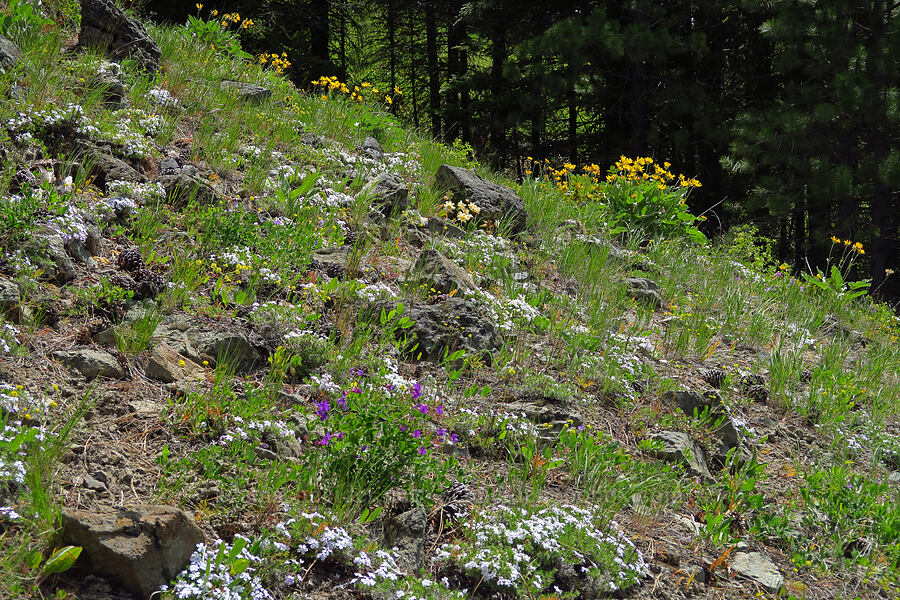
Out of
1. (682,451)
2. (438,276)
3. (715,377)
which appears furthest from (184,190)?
(715,377)

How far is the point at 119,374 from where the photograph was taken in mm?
2873

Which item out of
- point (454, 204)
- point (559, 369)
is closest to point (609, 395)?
point (559, 369)

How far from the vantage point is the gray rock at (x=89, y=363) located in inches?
110

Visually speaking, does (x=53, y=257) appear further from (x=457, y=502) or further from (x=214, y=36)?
(x=214, y=36)

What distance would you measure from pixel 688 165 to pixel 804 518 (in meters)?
15.1

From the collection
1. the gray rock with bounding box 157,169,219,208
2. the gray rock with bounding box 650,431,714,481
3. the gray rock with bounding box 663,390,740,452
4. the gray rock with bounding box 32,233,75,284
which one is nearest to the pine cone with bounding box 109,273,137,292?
the gray rock with bounding box 32,233,75,284

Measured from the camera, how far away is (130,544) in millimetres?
1948

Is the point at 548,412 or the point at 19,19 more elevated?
the point at 19,19

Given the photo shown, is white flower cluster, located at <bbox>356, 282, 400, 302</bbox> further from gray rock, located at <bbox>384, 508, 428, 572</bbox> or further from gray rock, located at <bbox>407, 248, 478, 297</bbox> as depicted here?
gray rock, located at <bbox>384, 508, 428, 572</bbox>

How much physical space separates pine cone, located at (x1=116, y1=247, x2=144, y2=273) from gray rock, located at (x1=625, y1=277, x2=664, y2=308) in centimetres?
389

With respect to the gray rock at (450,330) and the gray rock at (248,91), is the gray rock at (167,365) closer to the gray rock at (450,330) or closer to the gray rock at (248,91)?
the gray rock at (450,330)

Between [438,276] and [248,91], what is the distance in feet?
11.9

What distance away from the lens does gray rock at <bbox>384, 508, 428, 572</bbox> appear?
2453 millimetres

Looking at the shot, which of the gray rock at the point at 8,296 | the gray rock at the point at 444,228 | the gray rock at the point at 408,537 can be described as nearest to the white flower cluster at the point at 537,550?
the gray rock at the point at 408,537
